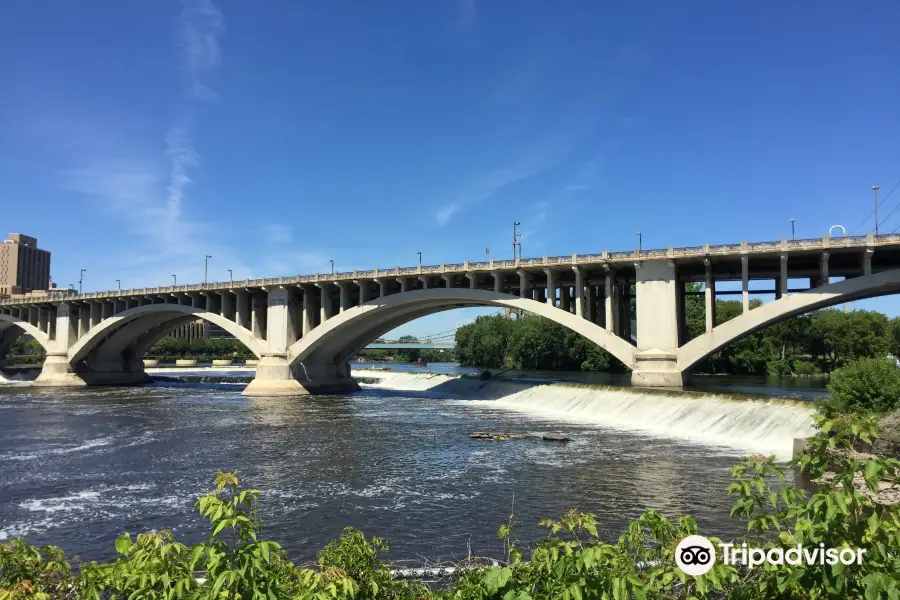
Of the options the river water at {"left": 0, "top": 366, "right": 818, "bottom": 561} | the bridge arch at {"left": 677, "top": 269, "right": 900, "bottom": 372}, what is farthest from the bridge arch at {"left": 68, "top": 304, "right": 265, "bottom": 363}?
the bridge arch at {"left": 677, "top": 269, "right": 900, "bottom": 372}

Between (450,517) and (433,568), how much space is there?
466 cm

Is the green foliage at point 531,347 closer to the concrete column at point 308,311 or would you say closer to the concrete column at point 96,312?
the concrete column at point 308,311

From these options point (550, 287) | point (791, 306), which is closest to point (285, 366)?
point (550, 287)

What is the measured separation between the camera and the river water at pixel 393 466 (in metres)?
16.8

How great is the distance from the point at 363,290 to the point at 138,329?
144 feet

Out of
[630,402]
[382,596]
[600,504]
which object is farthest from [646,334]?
[382,596]

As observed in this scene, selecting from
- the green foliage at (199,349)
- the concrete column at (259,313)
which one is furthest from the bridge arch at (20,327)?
the green foliage at (199,349)

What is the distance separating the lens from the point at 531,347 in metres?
105

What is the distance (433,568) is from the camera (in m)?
12.8

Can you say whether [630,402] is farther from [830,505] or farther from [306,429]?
[830,505]

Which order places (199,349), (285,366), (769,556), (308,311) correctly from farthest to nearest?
1. (199,349)
2. (308,311)
3. (285,366)
4. (769,556)

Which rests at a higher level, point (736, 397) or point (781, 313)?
point (781, 313)

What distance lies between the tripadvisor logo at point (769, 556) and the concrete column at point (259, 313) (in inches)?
2646

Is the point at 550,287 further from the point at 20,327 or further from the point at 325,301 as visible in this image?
the point at 20,327
